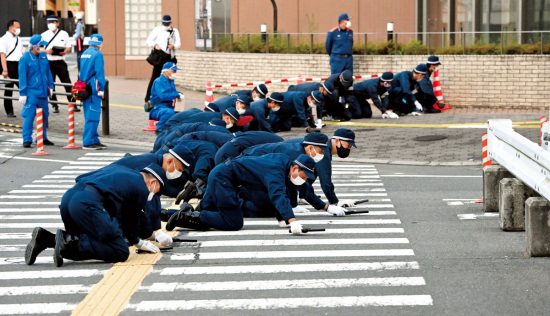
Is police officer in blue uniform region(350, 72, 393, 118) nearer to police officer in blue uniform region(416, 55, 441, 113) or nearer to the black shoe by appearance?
police officer in blue uniform region(416, 55, 441, 113)

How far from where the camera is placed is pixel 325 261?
11.5 metres

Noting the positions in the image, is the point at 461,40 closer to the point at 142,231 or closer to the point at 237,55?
the point at 237,55

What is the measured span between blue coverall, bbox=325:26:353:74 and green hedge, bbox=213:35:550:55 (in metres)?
1.24

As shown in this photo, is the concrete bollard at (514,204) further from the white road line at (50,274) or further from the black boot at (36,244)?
the black boot at (36,244)

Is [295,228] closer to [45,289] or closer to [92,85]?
[45,289]

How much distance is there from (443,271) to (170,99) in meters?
13.0

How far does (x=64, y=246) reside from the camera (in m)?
11.4

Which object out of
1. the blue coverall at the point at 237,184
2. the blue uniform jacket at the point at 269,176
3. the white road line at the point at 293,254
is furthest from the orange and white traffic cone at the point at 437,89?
the white road line at the point at 293,254

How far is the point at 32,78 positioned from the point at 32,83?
0.10m

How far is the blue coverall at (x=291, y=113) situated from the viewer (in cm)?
2455

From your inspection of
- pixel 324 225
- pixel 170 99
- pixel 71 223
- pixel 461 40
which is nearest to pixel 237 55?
pixel 461 40

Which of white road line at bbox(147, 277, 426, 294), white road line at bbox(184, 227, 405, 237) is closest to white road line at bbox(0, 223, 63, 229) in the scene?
white road line at bbox(184, 227, 405, 237)

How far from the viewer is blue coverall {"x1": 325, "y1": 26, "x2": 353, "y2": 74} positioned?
2830 centimetres

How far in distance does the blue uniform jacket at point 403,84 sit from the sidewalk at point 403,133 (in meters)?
0.60
